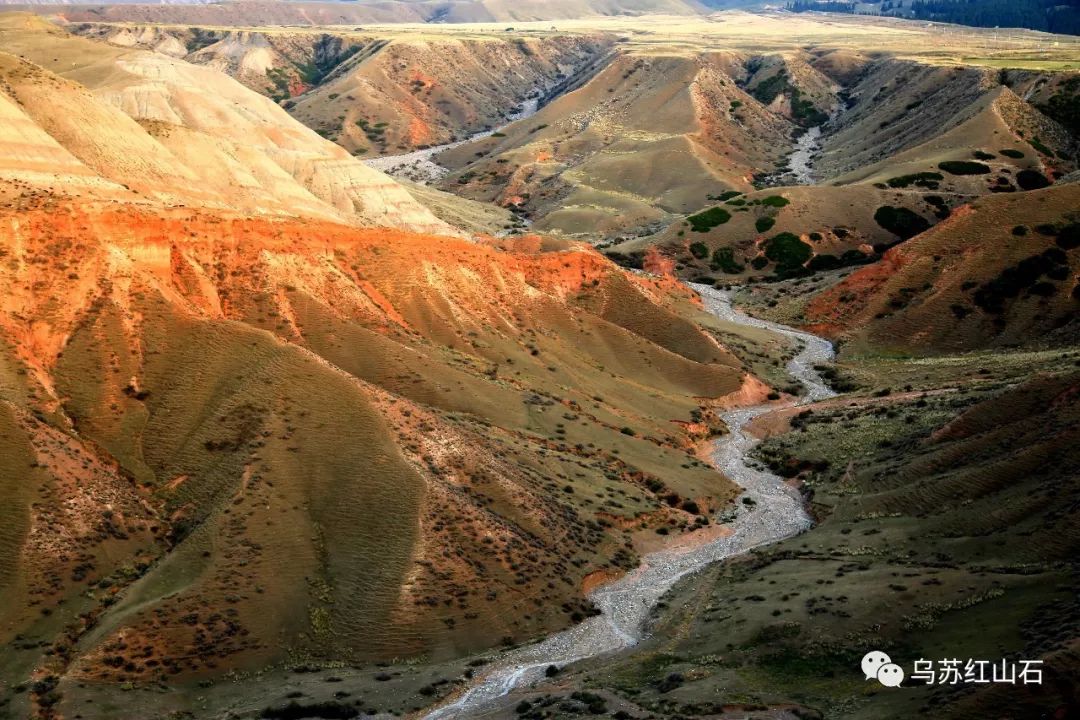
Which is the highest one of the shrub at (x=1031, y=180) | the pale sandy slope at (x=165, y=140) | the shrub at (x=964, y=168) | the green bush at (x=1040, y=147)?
the green bush at (x=1040, y=147)

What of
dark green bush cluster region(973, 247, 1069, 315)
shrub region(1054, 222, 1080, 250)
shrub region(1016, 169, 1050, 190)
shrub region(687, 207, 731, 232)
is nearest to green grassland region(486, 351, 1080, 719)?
dark green bush cluster region(973, 247, 1069, 315)

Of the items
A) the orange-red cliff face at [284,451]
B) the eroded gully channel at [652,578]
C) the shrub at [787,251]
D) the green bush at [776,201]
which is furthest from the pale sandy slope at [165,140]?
the green bush at [776,201]

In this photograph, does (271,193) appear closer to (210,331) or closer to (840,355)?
(210,331)

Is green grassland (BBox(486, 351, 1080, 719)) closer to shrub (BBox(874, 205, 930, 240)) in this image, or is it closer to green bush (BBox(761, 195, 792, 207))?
shrub (BBox(874, 205, 930, 240))

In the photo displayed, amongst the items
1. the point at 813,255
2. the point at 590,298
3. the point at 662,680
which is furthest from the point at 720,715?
the point at 813,255

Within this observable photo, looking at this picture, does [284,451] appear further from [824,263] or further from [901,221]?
[901,221]

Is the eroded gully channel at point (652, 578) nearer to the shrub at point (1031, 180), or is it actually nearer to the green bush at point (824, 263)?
the green bush at point (824, 263)

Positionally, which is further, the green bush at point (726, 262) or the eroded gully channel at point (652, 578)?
the green bush at point (726, 262)
